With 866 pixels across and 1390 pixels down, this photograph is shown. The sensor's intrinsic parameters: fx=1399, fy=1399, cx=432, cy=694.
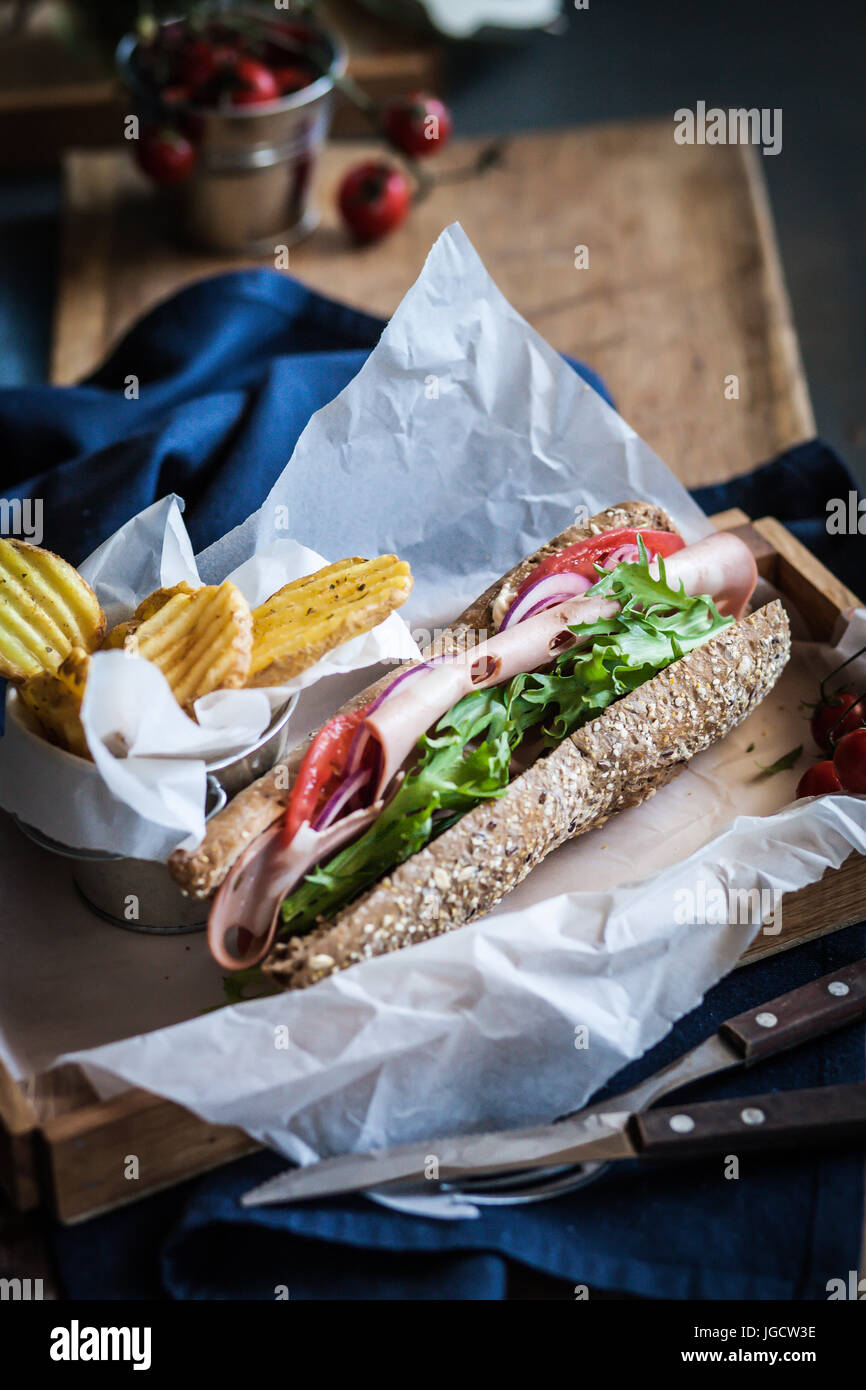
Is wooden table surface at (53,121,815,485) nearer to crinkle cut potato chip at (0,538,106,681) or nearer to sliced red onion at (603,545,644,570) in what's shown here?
sliced red onion at (603,545,644,570)

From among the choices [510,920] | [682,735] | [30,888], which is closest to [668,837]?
[682,735]

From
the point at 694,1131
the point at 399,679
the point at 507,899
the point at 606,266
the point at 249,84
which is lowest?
the point at 694,1131

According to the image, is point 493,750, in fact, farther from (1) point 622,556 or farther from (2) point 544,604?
(1) point 622,556

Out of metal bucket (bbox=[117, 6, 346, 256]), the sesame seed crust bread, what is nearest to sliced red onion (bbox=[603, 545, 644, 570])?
the sesame seed crust bread

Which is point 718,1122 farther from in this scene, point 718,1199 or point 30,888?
point 30,888

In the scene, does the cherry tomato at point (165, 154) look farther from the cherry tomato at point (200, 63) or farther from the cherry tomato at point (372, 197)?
the cherry tomato at point (372, 197)

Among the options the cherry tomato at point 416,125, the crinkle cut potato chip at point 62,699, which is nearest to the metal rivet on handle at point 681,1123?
the crinkle cut potato chip at point 62,699

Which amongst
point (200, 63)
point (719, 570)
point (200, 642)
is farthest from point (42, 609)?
point (200, 63)
